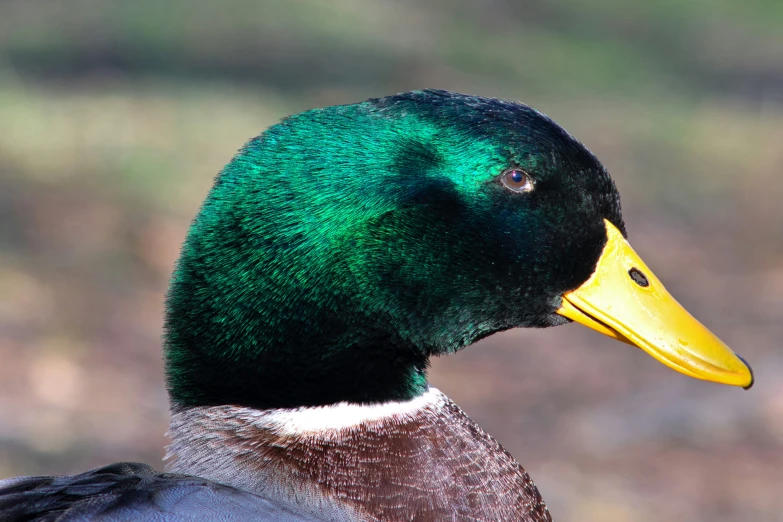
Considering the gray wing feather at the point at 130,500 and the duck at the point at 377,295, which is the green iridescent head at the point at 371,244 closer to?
the duck at the point at 377,295

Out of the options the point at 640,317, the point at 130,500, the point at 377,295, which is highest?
the point at 377,295

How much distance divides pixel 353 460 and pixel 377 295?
0.25m

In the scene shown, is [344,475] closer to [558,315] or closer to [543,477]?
[558,315]

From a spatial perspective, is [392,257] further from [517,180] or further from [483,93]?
[483,93]

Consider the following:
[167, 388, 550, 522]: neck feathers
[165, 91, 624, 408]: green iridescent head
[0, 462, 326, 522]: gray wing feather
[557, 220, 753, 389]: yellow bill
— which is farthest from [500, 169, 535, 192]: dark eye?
[0, 462, 326, 522]: gray wing feather

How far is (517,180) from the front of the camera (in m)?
1.62

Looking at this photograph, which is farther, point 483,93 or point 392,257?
point 483,93

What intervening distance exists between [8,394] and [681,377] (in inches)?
94.5

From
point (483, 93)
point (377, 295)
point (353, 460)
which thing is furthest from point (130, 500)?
point (483, 93)

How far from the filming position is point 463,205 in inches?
64.2

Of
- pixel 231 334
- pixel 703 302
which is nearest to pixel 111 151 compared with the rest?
pixel 703 302

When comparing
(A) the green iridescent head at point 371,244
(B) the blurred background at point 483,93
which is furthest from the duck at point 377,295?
(B) the blurred background at point 483,93

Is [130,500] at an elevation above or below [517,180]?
below

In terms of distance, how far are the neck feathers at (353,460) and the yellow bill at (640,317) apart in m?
0.28
